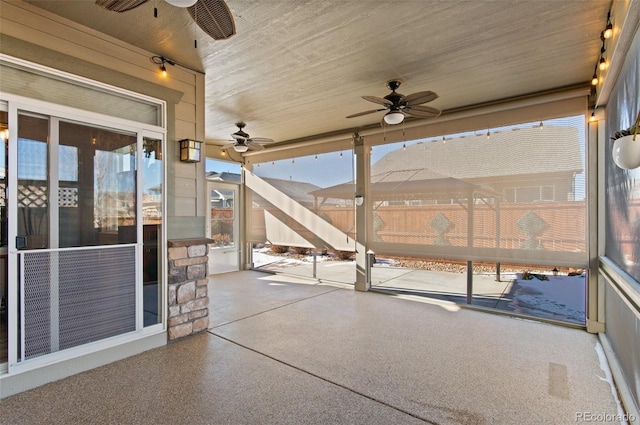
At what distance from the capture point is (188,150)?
3658mm

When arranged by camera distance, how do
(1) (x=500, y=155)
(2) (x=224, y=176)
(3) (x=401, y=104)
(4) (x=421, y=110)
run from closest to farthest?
(3) (x=401, y=104)
(4) (x=421, y=110)
(1) (x=500, y=155)
(2) (x=224, y=176)

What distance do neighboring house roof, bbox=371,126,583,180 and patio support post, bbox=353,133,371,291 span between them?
0.72 metres

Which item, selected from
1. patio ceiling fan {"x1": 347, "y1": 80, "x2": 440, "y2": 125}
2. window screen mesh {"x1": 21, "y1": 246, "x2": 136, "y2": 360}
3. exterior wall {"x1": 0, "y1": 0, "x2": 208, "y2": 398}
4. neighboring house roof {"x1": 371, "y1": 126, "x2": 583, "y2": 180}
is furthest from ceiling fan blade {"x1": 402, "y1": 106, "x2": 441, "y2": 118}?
window screen mesh {"x1": 21, "y1": 246, "x2": 136, "y2": 360}

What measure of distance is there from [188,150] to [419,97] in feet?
8.73

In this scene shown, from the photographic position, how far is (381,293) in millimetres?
6059

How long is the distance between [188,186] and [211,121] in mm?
2530

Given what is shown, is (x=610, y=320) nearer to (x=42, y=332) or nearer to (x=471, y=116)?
(x=471, y=116)

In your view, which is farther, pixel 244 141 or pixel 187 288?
pixel 244 141

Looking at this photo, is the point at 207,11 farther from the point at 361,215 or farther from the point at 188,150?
the point at 361,215

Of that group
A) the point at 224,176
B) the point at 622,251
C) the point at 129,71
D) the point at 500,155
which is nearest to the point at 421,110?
the point at 500,155

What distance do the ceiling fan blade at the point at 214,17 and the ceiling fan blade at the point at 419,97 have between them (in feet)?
7.05

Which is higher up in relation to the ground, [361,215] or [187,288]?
[361,215]

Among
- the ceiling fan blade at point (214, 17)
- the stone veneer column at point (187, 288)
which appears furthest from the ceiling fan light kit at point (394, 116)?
the stone veneer column at point (187, 288)

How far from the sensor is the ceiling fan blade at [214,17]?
2057 mm
